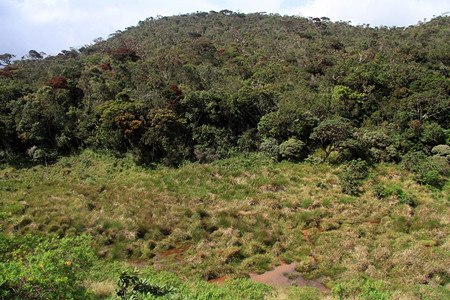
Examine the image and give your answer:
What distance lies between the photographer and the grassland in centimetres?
942

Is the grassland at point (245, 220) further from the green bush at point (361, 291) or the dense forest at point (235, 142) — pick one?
the green bush at point (361, 291)

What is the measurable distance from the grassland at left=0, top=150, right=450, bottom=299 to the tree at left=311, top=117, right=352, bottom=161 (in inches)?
68.5

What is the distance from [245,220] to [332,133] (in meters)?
9.49

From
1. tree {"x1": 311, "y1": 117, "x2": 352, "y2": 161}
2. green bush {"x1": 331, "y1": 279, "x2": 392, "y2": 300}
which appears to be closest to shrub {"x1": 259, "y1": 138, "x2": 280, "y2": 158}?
tree {"x1": 311, "y1": 117, "x2": 352, "y2": 161}

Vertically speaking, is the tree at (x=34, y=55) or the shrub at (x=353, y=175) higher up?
the tree at (x=34, y=55)

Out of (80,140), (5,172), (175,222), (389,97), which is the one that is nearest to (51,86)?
(80,140)

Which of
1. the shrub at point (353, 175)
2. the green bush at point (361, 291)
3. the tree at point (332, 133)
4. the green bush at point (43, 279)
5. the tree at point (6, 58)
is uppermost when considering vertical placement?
the tree at point (6, 58)

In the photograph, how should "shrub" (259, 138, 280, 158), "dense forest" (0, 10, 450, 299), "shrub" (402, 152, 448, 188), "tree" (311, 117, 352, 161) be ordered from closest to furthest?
"dense forest" (0, 10, 450, 299) → "shrub" (402, 152, 448, 188) → "tree" (311, 117, 352, 161) → "shrub" (259, 138, 280, 158)

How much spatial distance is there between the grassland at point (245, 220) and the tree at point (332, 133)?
1.74 metres

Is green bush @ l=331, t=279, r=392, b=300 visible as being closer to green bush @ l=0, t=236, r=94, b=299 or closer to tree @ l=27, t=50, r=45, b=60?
green bush @ l=0, t=236, r=94, b=299

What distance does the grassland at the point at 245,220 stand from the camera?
942 centimetres

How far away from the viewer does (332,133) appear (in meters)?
17.8

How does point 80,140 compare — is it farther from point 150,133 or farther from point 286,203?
A: point 286,203

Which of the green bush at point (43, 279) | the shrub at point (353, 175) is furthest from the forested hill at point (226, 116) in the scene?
the green bush at point (43, 279)
